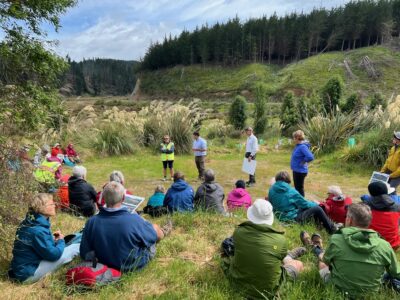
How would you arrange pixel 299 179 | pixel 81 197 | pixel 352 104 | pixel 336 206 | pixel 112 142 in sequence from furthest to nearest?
pixel 352 104 < pixel 112 142 < pixel 299 179 < pixel 81 197 < pixel 336 206

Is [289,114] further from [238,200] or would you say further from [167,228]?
[167,228]

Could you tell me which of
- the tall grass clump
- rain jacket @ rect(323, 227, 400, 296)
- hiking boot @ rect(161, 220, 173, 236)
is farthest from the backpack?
the tall grass clump

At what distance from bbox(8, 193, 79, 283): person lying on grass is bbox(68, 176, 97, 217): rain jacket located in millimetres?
2613

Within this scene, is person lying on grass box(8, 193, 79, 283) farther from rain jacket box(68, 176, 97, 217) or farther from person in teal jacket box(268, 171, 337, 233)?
person in teal jacket box(268, 171, 337, 233)

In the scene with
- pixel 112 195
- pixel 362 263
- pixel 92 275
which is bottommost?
pixel 92 275

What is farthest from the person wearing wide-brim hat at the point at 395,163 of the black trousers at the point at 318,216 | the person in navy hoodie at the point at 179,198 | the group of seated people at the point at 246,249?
the person in navy hoodie at the point at 179,198

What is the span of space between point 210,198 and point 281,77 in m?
57.5

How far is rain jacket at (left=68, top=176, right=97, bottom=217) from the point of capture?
6070 millimetres

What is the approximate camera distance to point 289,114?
690 inches

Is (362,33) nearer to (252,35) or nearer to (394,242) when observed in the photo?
(252,35)

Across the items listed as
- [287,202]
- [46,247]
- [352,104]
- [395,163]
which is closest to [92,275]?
[46,247]

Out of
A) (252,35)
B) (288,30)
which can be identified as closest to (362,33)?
(288,30)

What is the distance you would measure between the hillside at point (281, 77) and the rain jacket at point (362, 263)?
42.3 m

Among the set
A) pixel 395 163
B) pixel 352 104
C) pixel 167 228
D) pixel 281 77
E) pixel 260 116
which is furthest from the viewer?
pixel 281 77
